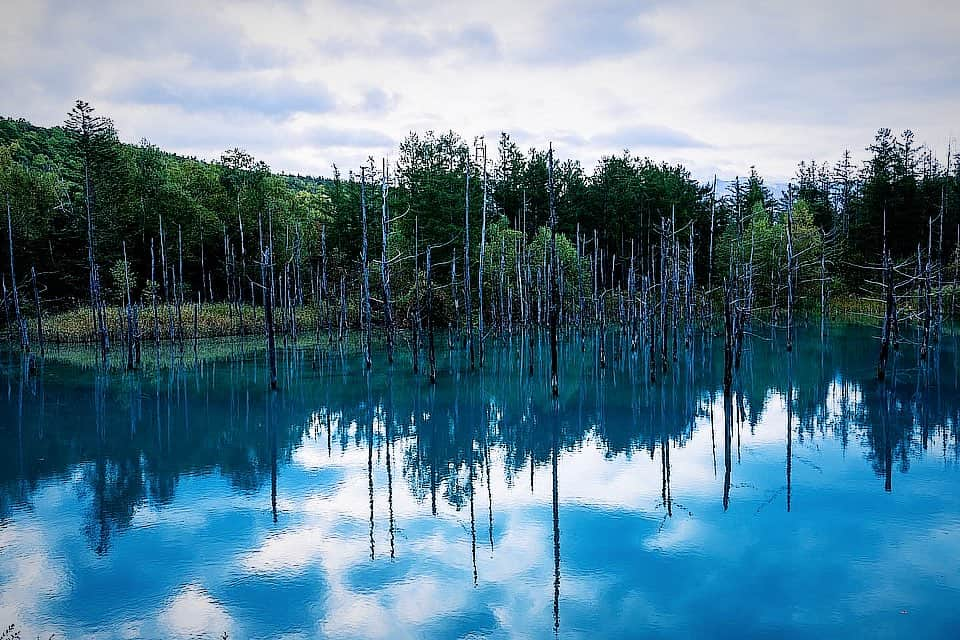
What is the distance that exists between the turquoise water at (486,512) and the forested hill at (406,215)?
668 inches

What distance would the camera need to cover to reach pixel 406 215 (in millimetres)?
40438

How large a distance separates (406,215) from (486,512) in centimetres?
3097

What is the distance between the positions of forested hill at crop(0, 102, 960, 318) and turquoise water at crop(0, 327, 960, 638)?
16968mm

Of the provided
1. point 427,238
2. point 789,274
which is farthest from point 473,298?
point 789,274

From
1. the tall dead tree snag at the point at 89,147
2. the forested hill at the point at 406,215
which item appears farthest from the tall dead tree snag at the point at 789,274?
the tall dead tree snag at the point at 89,147

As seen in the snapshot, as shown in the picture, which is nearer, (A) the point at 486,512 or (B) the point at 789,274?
(A) the point at 486,512

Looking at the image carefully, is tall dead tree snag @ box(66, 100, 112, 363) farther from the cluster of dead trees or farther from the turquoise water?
the turquoise water

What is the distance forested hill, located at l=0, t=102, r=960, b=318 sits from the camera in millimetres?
39031

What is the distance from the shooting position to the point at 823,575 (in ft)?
28.3

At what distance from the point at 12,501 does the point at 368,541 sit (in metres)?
6.38

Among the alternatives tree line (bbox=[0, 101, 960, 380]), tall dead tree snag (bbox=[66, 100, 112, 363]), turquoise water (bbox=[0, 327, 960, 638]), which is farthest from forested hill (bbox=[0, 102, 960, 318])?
turquoise water (bbox=[0, 327, 960, 638])

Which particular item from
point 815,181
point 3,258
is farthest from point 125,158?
point 815,181

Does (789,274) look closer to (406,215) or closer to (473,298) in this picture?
(473,298)

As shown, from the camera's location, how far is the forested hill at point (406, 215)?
1537 inches
